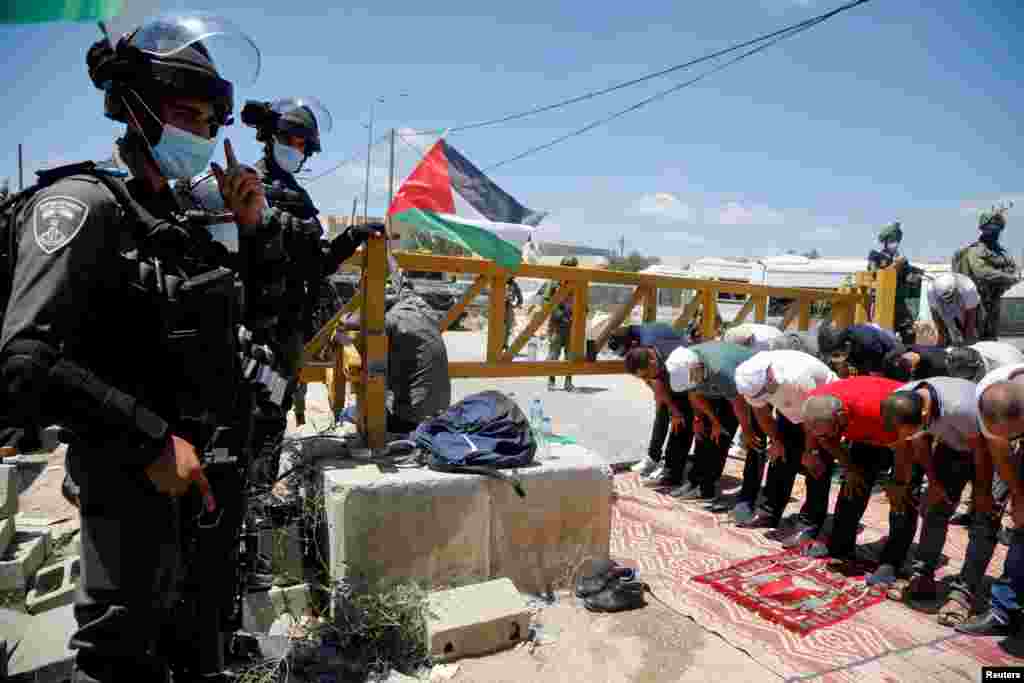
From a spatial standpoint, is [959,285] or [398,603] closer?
[398,603]

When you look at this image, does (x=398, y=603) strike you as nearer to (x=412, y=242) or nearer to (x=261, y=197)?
(x=261, y=197)

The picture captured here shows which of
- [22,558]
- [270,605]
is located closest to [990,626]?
[270,605]

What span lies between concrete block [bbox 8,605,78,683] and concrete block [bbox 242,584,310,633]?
0.68 metres

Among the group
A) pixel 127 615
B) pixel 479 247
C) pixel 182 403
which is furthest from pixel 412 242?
pixel 127 615

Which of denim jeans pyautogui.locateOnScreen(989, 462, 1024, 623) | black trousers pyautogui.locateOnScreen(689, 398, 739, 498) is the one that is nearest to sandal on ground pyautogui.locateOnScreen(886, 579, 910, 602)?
denim jeans pyautogui.locateOnScreen(989, 462, 1024, 623)

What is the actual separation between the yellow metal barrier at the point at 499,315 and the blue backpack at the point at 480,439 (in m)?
0.38

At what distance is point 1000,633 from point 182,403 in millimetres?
4211

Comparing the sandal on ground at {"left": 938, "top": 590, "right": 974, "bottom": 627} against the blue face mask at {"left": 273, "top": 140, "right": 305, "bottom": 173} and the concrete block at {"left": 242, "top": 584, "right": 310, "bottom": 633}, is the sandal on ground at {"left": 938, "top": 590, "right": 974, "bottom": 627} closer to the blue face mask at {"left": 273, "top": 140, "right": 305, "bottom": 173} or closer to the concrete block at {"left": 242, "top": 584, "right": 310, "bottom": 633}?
the concrete block at {"left": 242, "top": 584, "right": 310, "bottom": 633}

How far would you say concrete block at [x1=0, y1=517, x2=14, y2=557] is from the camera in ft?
11.1

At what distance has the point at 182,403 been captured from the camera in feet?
6.63

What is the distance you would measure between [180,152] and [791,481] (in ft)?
15.3

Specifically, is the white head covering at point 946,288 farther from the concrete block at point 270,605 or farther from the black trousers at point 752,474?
the concrete block at point 270,605

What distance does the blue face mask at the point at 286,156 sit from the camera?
11.8 ft

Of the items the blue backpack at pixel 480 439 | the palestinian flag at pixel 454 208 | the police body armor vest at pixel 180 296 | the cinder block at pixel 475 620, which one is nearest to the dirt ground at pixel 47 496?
the blue backpack at pixel 480 439
